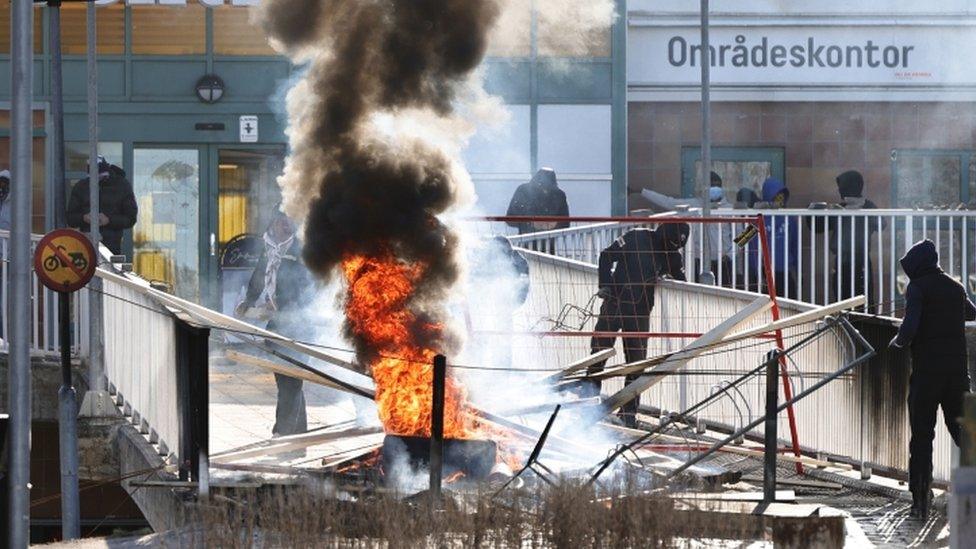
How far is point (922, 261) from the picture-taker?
12.4 meters

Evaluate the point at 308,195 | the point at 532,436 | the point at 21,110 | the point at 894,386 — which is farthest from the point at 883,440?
the point at 21,110

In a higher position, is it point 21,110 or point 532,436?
point 21,110

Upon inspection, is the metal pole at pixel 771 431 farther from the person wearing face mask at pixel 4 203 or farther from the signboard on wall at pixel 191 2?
the signboard on wall at pixel 191 2

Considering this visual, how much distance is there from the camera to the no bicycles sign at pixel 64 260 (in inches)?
434

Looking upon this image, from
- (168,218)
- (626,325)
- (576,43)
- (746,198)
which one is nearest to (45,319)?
(626,325)

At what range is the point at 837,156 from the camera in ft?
81.5

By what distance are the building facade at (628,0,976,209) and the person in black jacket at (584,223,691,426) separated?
29.3 feet

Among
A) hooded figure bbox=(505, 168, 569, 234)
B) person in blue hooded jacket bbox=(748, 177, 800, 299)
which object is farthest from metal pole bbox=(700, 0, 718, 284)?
hooded figure bbox=(505, 168, 569, 234)

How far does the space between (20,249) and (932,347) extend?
582 cm

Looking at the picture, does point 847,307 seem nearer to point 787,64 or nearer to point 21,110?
point 21,110

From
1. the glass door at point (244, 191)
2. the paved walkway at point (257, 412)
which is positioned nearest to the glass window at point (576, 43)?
the glass door at point (244, 191)

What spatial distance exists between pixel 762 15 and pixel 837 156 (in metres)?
2.15

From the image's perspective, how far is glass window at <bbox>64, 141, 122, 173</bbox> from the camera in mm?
23062

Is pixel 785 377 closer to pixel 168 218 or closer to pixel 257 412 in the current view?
pixel 257 412
